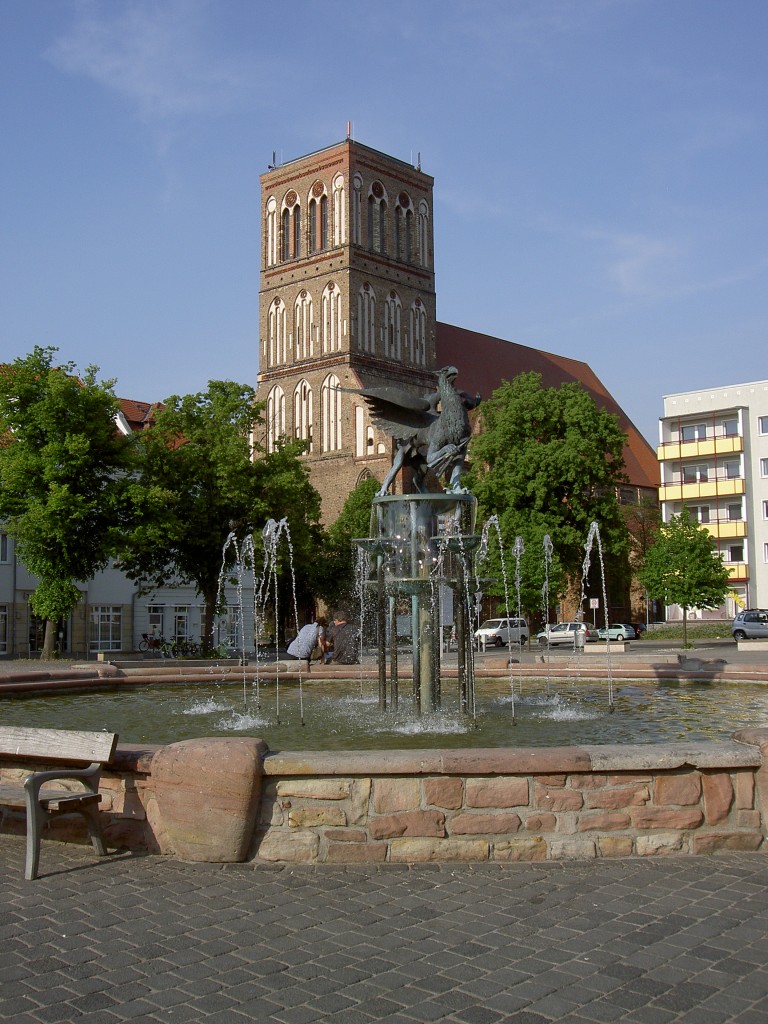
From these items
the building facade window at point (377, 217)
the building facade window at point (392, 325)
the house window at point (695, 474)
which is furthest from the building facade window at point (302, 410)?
the house window at point (695, 474)

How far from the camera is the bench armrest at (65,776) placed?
578cm

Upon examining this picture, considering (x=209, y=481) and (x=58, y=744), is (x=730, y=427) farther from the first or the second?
(x=58, y=744)

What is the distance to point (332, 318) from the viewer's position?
2399 inches

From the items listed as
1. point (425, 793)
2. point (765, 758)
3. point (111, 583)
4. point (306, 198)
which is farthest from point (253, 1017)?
point (306, 198)

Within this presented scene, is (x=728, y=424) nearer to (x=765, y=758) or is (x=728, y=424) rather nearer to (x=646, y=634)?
(x=646, y=634)

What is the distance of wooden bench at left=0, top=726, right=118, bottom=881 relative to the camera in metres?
5.73

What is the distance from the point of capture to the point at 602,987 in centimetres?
404

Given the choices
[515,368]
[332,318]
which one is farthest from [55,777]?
[515,368]

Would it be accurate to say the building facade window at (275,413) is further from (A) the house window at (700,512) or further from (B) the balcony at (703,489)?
(A) the house window at (700,512)

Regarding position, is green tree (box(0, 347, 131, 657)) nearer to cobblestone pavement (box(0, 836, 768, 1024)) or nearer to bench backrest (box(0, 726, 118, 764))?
bench backrest (box(0, 726, 118, 764))

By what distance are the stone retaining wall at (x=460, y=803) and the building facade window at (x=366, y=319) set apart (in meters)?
55.8

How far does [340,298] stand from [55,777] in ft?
187

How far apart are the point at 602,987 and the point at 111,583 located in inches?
1637

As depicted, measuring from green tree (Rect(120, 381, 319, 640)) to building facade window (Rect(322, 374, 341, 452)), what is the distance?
23.1 m
